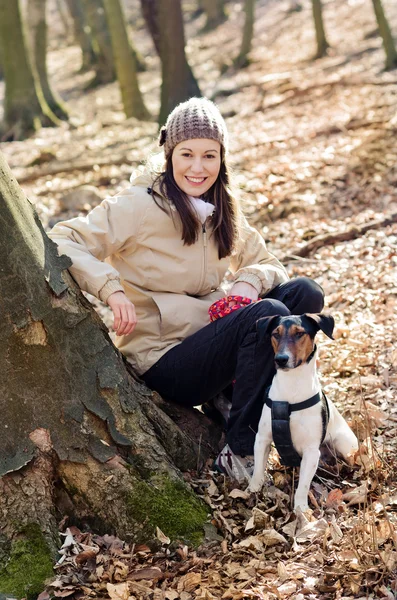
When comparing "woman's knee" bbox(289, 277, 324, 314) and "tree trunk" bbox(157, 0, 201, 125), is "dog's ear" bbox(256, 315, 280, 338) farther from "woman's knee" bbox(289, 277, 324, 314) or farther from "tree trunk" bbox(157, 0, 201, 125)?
"tree trunk" bbox(157, 0, 201, 125)

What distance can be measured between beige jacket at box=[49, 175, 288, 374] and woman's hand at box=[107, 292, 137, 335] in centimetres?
24

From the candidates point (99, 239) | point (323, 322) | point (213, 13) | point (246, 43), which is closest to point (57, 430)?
point (99, 239)

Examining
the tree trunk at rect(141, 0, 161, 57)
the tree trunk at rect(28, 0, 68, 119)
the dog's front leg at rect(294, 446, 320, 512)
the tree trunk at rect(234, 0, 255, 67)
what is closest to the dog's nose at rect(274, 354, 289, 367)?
the dog's front leg at rect(294, 446, 320, 512)

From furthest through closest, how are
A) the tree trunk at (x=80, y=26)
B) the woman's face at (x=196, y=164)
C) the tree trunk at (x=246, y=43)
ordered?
the tree trunk at (x=80, y=26), the tree trunk at (x=246, y=43), the woman's face at (x=196, y=164)

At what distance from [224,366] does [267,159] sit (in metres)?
7.43

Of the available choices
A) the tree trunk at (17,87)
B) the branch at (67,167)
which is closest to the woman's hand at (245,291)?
the branch at (67,167)

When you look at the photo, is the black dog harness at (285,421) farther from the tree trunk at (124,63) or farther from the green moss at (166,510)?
the tree trunk at (124,63)

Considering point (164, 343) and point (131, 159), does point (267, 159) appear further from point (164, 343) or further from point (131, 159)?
point (164, 343)

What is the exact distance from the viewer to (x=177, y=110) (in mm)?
3969

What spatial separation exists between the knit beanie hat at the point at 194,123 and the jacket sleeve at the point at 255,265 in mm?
616

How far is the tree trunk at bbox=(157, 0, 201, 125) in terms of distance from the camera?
12.3m

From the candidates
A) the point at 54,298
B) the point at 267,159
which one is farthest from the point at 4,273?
the point at 267,159

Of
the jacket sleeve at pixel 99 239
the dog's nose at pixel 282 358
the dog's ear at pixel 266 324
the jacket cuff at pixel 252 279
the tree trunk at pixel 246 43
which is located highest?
the jacket sleeve at pixel 99 239

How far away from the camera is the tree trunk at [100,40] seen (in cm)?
2119
